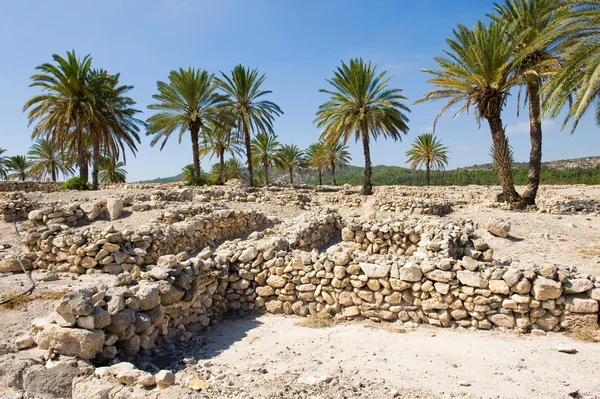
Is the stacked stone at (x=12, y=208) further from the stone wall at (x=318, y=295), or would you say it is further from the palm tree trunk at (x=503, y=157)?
the palm tree trunk at (x=503, y=157)

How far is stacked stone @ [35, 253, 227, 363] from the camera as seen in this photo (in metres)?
3.63

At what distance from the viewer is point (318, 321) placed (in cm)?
533

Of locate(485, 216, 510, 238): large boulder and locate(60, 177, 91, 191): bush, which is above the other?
locate(60, 177, 91, 191): bush

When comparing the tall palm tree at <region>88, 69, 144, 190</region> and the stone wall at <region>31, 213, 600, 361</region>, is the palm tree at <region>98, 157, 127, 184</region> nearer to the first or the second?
the tall palm tree at <region>88, 69, 144, 190</region>

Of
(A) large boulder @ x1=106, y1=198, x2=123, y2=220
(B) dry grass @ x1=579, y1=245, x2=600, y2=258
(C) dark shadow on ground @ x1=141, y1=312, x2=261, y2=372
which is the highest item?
(A) large boulder @ x1=106, y1=198, x2=123, y2=220

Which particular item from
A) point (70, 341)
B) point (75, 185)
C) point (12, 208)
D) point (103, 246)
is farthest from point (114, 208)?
point (75, 185)

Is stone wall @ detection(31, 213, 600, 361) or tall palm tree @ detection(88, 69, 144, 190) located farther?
tall palm tree @ detection(88, 69, 144, 190)

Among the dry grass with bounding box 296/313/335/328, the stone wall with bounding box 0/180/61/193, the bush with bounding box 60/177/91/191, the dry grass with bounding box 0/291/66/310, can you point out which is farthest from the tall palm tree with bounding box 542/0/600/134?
the stone wall with bounding box 0/180/61/193

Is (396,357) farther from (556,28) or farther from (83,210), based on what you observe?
(556,28)

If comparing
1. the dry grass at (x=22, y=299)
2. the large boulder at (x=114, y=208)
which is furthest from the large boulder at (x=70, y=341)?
the large boulder at (x=114, y=208)

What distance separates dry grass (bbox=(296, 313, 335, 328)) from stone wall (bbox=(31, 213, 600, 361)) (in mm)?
99

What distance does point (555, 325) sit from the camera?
460 centimetres

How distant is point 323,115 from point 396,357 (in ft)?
63.8

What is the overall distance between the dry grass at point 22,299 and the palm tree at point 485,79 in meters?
15.6
